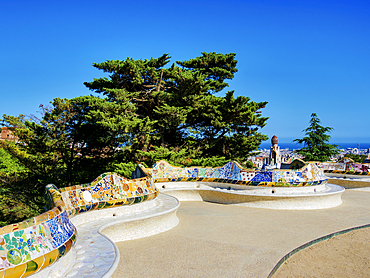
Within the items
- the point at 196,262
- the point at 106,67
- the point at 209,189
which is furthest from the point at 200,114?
the point at 196,262

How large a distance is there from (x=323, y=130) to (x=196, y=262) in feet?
65.0

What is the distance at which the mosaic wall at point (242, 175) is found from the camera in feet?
29.5

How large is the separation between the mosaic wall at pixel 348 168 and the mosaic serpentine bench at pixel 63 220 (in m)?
10.4

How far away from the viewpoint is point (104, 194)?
5.87 meters

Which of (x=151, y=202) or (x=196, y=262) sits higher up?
(x=151, y=202)

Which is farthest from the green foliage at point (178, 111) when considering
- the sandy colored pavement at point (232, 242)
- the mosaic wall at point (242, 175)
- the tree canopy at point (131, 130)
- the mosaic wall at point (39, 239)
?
the mosaic wall at point (39, 239)

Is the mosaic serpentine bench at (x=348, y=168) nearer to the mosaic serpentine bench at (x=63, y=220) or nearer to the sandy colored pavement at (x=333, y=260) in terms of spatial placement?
the sandy colored pavement at (x=333, y=260)

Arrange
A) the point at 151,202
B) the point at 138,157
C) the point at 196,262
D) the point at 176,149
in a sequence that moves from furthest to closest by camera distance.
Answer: the point at 176,149, the point at 138,157, the point at 151,202, the point at 196,262

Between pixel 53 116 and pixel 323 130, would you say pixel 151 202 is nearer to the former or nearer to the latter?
pixel 53 116

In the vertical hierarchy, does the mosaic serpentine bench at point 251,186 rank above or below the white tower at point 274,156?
below

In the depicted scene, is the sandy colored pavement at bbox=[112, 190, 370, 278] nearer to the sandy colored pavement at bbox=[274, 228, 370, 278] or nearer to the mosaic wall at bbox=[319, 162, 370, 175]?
the sandy colored pavement at bbox=[274, 228, 370, 278]

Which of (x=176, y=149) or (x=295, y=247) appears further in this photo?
(x=176, y=149)

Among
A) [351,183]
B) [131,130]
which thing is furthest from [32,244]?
[351,183]

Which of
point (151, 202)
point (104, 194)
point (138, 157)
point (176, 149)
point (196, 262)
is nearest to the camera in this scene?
point (196, 262)
